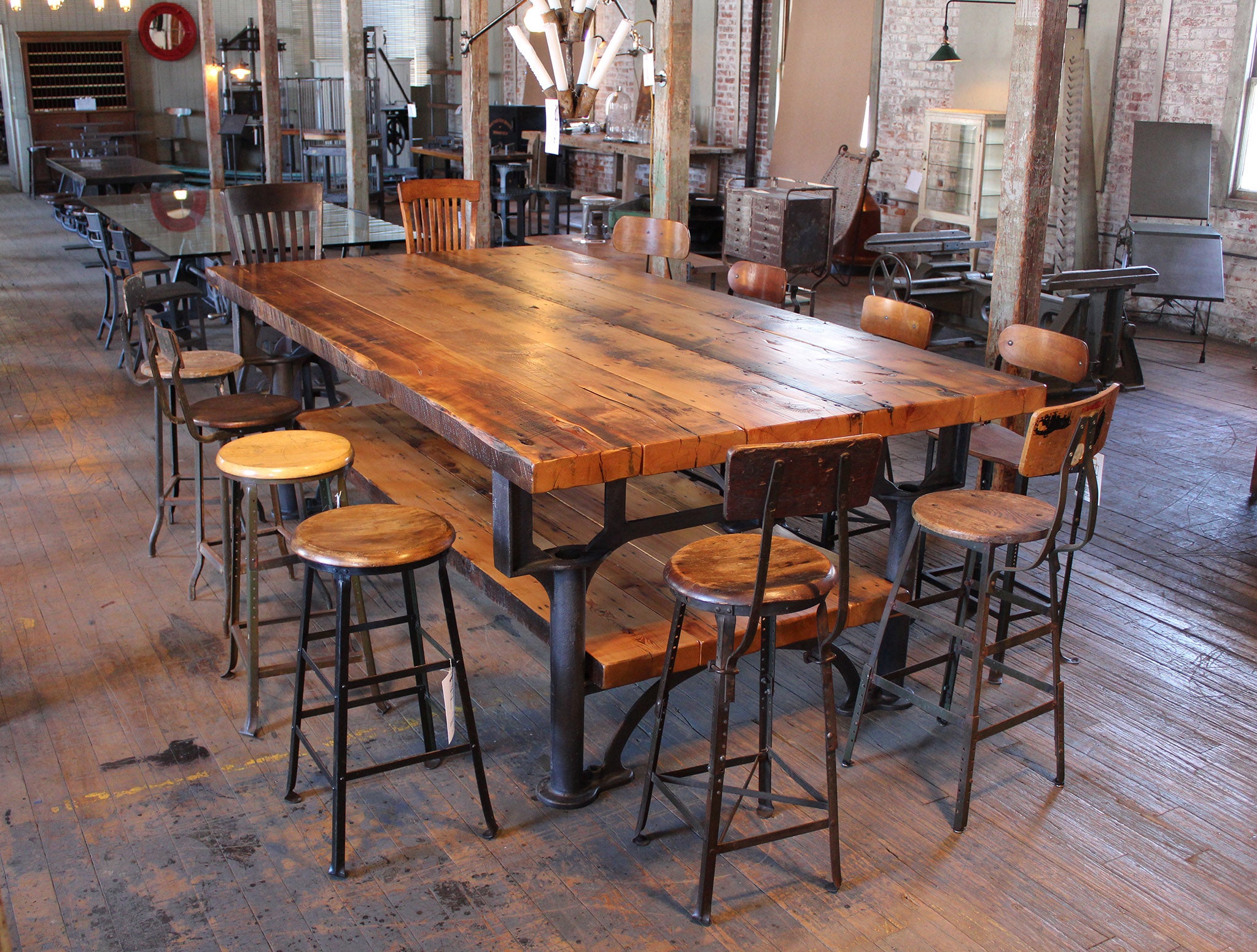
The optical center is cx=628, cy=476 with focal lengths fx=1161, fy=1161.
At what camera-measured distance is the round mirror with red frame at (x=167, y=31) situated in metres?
16.5

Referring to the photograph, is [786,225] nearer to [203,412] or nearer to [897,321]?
[897,321]

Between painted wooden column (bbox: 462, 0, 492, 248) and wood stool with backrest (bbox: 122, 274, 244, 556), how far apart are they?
289cm

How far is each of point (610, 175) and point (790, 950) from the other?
40.9 feet

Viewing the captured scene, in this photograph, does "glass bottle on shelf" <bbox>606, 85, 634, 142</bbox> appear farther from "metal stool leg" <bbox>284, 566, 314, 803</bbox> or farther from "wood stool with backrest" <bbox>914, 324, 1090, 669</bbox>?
"metal stool leg" <bbox>284, 566, 314, 803</bbox>

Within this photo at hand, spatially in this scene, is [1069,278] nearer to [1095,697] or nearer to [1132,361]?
[1132,361]

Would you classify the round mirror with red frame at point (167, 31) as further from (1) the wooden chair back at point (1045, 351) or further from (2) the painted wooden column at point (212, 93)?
(1) the wooden chair back at point (1045, 351)

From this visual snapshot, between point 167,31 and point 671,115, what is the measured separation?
13579mm

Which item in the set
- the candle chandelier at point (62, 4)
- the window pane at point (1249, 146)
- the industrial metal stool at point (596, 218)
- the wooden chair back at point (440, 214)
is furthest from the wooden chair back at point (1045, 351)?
the candle chandelier at point (62, 4)

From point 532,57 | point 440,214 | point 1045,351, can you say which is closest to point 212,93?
point 440,214

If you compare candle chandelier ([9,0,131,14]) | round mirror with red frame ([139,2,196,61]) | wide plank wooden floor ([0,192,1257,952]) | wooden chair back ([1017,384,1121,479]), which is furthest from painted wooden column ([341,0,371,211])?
round mirror with red frame ([139,2,196,61])

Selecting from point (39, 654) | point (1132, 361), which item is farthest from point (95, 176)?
point (1132, 361)

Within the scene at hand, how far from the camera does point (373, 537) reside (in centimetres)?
267

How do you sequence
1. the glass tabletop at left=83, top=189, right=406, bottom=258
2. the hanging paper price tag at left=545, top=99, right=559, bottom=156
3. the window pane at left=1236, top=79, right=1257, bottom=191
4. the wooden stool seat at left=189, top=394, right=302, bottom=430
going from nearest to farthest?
1. the wooden stool seat at left=189, top=394, right=302, bottom=430
2. the hanging paper price tag at left=545, top=99, right=559, bottom=156
3. the glass tabletop at left=83, top=189, right=406, bottom=258
4. the window pane at left=1236, top=79, right=1257, bottom=191

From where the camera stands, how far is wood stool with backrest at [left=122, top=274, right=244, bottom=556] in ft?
12.6
